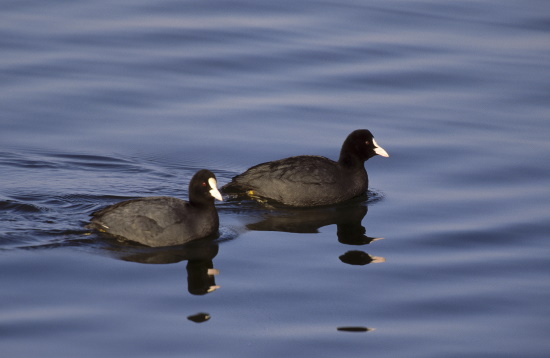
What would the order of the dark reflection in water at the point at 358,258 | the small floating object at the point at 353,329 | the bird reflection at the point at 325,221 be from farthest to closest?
the bird reflection at the point at 325,221 → the dark reflection in water at the point at 358,258 → the small floating object at the point at 353,329

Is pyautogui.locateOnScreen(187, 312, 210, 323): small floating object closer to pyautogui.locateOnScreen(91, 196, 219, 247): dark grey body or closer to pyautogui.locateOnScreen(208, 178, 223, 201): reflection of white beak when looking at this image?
pyautogui.locateOnScreen(91, 196, 219, 247): dark grey body

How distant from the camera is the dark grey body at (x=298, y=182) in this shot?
13875 millimetres

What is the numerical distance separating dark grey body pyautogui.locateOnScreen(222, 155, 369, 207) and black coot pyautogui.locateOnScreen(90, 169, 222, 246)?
1.63 m

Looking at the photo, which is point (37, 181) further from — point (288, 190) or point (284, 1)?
point (284, 1)

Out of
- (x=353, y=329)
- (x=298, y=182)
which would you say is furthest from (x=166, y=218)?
(x=353, y=329)

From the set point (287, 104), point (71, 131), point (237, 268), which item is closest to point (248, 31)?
point (287, 104)

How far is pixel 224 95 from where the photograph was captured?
17.1 metres

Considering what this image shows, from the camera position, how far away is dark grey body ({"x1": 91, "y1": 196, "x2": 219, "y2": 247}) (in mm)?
12016

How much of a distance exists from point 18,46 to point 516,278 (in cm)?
1070

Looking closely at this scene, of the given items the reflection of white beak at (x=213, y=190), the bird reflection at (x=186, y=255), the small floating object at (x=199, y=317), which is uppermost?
the reflection of white beak at (x=213, y=190)

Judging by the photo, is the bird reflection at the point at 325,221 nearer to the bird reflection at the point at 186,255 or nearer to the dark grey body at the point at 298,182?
the dark grey body at the point at 298,182

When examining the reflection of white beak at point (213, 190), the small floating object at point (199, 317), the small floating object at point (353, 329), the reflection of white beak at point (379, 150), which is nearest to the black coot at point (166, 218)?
the reflection of white beak at point (213, 190)

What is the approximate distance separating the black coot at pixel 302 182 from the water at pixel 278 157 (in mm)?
225

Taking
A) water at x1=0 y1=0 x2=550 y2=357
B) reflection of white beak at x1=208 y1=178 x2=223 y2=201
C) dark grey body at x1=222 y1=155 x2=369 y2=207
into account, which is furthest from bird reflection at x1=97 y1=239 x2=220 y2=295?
dark grey body at x1=222 y1=155 x2=369 y2=207
